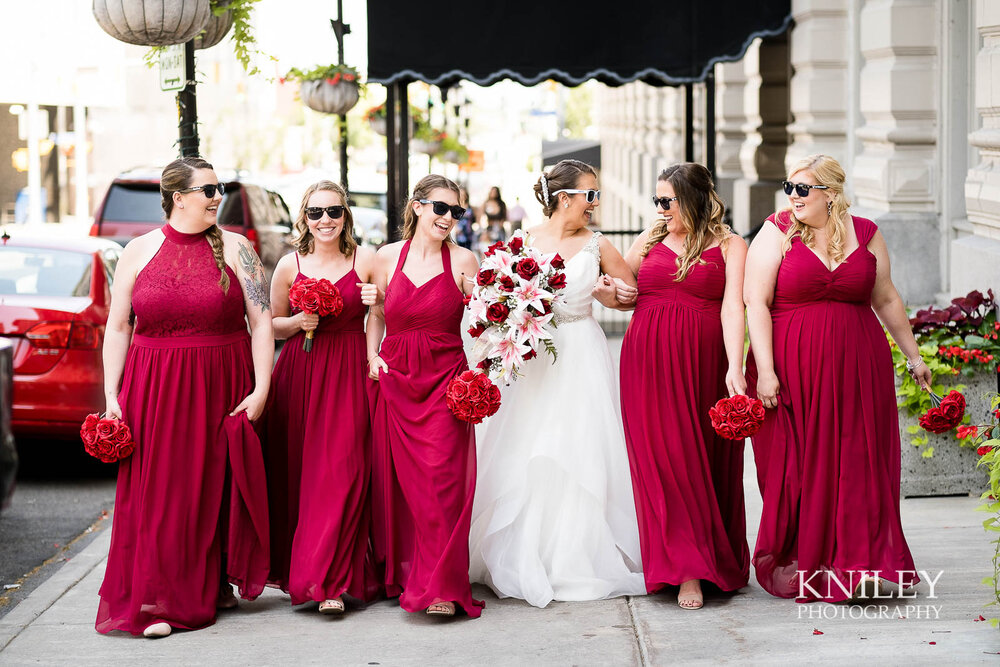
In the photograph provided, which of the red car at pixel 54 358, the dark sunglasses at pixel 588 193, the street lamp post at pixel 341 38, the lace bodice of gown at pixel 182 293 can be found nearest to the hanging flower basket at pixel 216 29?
the red car at pixel 54 358

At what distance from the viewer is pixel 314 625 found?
229 inches

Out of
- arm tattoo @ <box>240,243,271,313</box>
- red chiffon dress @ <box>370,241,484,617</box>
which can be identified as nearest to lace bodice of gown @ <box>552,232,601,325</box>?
red chiffon dress @ <box>370,241,484,617</box>

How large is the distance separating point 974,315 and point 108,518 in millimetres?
5705

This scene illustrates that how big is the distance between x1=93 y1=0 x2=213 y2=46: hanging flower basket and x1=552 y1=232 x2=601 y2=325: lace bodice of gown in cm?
340

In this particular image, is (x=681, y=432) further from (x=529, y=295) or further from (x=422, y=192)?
(x=422, y=192)

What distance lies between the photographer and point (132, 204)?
49.6ft

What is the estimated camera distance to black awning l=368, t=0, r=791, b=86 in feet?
39.6

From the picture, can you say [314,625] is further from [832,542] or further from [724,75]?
[724,75]

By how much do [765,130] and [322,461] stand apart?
999 centimetres

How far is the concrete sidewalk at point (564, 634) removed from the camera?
5.27 meters

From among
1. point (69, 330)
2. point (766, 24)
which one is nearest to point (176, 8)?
point (69, 330)

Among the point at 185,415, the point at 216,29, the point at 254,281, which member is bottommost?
the point at 185,415

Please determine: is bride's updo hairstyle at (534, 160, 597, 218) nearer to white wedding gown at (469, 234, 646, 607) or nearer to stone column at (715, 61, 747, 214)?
white wedding gown at (469, 234, 646, 607)

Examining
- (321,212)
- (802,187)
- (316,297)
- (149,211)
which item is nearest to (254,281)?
(316,297)
